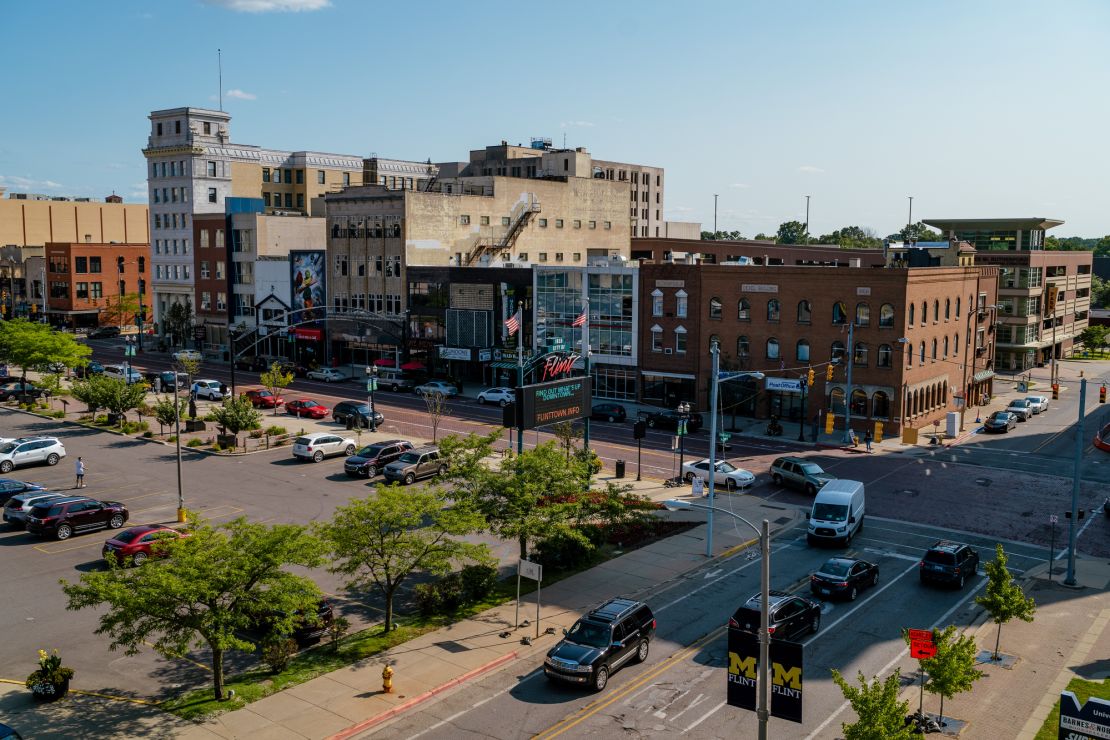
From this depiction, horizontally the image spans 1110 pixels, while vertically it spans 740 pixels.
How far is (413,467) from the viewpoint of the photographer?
164 ft

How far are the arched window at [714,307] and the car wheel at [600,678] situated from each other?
49571 mm

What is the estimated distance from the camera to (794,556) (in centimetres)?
3925

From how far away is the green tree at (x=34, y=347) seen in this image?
241 ft

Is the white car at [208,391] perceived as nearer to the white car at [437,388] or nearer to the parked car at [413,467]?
the white car at [437,388]

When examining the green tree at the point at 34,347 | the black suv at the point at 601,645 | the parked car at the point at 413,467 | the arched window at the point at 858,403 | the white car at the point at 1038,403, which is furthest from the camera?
the white car at the point at 1038,403

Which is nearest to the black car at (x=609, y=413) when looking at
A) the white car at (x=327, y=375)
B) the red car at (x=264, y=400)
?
the red car at (x=264, y=400)

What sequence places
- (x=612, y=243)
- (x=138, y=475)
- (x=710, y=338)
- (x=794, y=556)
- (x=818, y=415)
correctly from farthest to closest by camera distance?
1. (x=612, y=243)
2. (x=710, y=338)
3. (x=818, y=415)
4. (x=138, y=475)
5. (x=794, y=556)

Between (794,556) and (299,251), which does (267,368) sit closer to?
(299,251)

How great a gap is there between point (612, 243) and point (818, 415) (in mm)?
54857

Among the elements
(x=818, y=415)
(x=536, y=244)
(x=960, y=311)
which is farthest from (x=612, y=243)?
(x=818, y=415)

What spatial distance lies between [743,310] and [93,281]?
340ft

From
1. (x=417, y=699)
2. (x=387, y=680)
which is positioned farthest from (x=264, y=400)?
(x=417, y=699)

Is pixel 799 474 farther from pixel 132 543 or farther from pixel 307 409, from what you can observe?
pixel 307 409

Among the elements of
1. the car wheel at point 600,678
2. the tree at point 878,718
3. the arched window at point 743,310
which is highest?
the arched window at point 743,310
